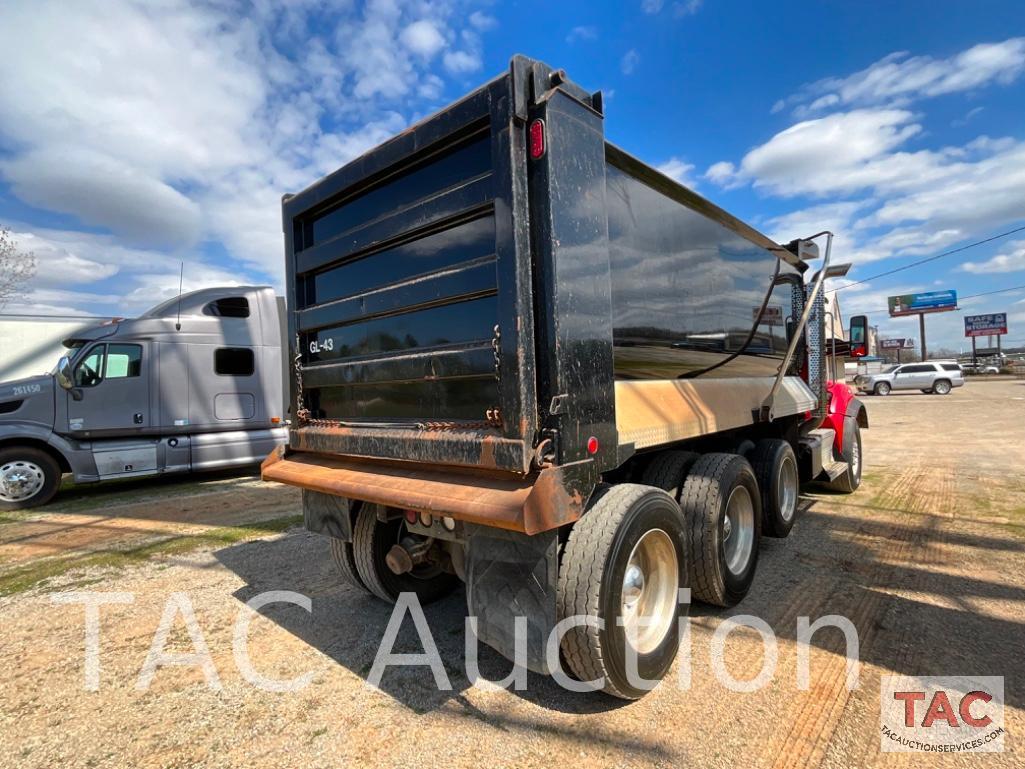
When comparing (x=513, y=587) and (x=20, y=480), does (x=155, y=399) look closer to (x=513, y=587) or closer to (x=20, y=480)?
(x=20, y=480)

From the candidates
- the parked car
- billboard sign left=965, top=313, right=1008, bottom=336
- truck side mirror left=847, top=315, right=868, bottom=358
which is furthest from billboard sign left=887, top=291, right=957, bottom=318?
truck side mirror left=847, top=315, right=868, bottom=358

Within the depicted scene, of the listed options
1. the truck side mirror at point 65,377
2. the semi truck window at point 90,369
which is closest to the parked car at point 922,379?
the semi truck window at point 90,369

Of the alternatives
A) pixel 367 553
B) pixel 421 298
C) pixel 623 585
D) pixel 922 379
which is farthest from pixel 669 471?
pixel 922 379

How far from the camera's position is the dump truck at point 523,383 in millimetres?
2371

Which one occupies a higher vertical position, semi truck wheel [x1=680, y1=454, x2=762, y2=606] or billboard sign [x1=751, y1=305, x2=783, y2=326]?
billboard sign [x1=751, y1=305, x2=783, y2=326]

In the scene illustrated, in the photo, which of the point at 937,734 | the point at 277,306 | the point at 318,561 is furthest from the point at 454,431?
the point at 277,306

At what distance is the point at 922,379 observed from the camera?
29.2 meters

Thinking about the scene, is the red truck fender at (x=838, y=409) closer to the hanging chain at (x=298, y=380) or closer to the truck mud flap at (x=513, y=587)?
the truck mud flap at (x=513, y=587)

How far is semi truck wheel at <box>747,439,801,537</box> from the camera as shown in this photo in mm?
4742

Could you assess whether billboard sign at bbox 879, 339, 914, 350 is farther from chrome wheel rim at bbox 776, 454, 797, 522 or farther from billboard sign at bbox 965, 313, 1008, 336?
chrome wheel rim at bbox 776, 454, 797, 522

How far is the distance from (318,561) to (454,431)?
298cm

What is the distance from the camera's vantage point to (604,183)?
2727 millimetres

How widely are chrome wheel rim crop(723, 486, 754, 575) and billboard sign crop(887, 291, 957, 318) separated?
70137mm

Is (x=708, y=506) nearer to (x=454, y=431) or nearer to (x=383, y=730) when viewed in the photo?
(x=454, y=431)
